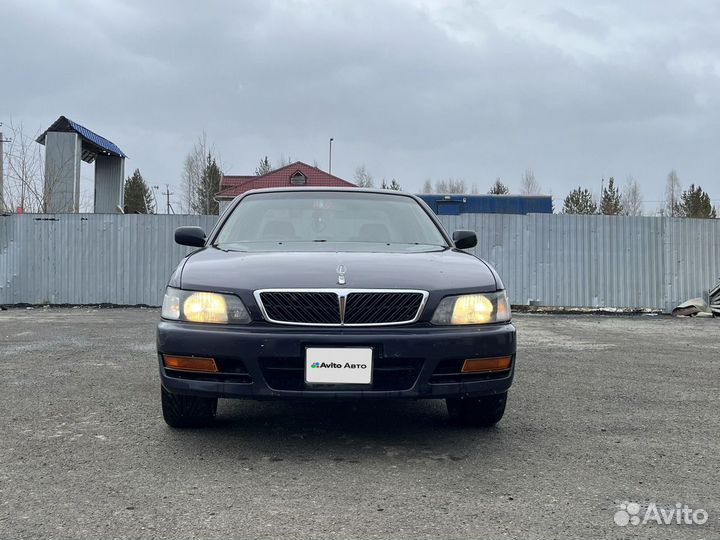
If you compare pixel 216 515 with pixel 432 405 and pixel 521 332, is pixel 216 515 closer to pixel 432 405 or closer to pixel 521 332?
pixel 432 405

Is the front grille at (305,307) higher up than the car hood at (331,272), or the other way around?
the car hood at (331,272)

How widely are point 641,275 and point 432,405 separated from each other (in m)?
10.8

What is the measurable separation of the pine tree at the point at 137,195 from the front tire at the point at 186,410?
6661cm

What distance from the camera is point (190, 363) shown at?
315 cm

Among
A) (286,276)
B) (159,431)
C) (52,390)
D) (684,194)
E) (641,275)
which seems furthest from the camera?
(684,194)

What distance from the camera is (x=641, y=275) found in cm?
1384

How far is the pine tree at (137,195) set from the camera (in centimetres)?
6769

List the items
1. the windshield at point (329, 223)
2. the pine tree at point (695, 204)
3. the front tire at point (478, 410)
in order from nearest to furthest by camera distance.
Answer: the front tire at point (478, 410), the windshield at point (329, 223), the pine tree at point (695, 204)

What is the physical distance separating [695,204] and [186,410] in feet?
197

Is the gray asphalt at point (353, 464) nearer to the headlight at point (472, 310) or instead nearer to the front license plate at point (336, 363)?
the front license plate at point (336, 363)

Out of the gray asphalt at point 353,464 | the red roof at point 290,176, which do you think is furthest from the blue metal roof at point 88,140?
the gray asphalt at point 353,464

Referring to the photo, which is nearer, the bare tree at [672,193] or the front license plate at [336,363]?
the front license plate at [336,363]

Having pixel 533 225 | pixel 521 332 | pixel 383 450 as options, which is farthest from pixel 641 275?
pixel 383 450

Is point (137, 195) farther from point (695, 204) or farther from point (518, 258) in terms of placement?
point (518, 258)
